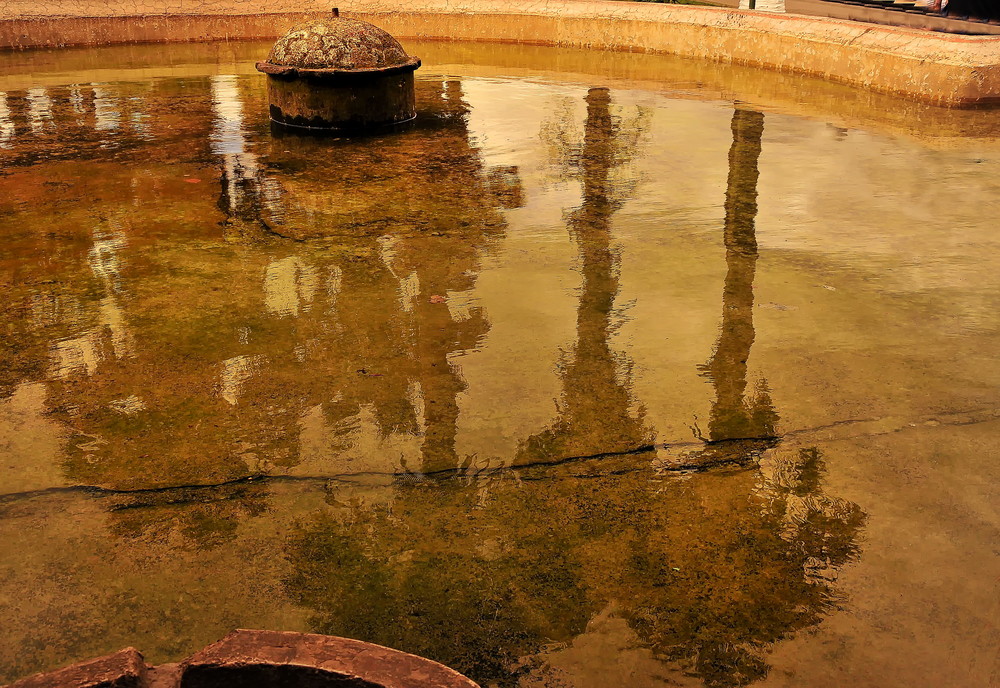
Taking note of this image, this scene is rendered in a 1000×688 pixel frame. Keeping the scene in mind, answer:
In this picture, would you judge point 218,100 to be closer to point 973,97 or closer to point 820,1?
point 973,97

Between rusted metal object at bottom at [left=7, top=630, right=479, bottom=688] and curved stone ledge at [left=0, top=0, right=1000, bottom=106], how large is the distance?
32.1 feet

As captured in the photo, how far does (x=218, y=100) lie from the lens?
9.95 meters

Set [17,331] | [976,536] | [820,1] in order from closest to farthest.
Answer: [976,536], [17,331], [820,1]

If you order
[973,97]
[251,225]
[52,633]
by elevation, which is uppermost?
[973,97]

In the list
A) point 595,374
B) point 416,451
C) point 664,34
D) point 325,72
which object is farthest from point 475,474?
point 664,34

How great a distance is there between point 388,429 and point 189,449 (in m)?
0.73

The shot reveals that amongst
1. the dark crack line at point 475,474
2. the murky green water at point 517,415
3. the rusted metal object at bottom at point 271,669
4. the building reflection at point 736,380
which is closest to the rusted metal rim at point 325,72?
the murky green water at point 517,415

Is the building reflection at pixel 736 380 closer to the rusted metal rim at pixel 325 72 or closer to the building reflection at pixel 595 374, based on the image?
the building reflection at pixel 595 374

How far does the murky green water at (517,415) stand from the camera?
8.49 ft

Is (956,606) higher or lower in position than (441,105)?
lower

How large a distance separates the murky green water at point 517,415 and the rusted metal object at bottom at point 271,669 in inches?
34.4

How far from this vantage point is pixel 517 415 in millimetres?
3602

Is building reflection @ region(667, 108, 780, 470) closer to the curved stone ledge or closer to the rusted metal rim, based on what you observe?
the rusted metal rim

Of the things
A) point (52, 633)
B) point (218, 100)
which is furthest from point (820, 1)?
point (52, 633)
